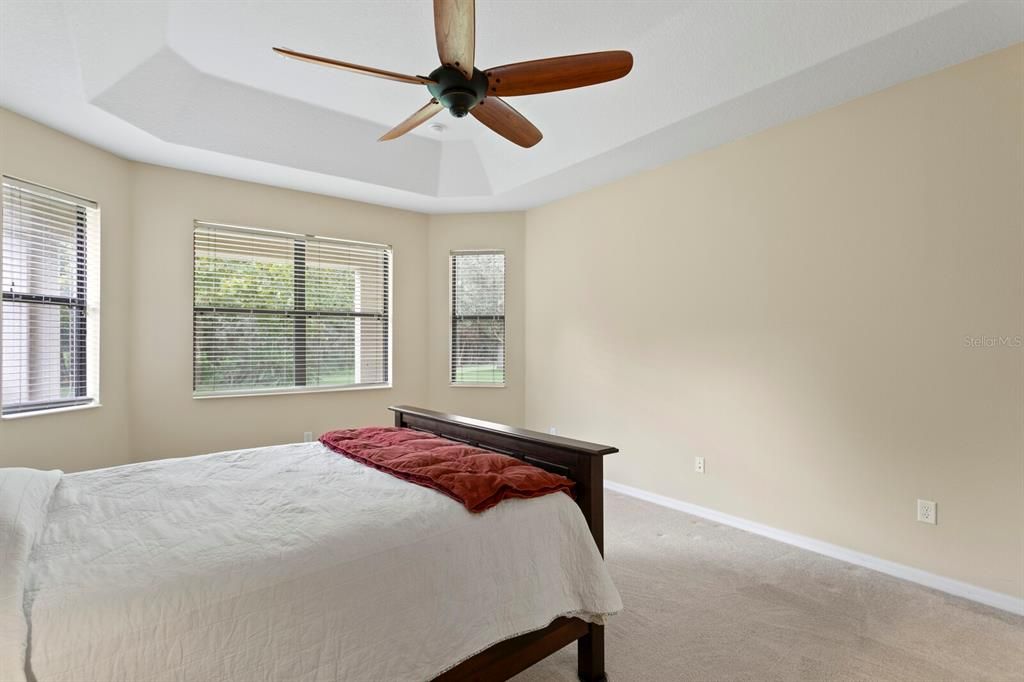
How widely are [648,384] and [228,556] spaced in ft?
11.4

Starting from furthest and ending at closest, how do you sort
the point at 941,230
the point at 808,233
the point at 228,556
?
the point at 808,233
the point at 941,230
the point at 228,556

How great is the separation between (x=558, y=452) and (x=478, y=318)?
3.53 m

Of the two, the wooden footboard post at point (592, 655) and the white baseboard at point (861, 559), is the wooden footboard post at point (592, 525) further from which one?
the white baseboard at point (861, 559)

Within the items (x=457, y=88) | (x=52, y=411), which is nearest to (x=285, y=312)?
(x=52, y=411)

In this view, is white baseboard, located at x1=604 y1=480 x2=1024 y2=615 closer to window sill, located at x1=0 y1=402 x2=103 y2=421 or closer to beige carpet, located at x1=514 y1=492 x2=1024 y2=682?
beige carpet, located at x1=514 y1=492 x2=1024 y2=682

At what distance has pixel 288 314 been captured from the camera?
15.4ft

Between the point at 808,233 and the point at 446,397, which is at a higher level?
the point at 808,233

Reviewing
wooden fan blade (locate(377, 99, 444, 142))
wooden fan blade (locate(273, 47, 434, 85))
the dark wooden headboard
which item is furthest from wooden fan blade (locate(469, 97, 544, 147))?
the dark wooden headboard

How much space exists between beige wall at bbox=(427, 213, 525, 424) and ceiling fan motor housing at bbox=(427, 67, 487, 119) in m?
3.37

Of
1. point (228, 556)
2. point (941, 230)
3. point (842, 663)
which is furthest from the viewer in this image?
point (941, 230)

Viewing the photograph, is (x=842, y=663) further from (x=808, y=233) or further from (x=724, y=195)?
(x=724, y=195)

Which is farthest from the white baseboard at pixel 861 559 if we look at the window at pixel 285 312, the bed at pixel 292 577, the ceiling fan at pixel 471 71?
the window at pixel 285 312

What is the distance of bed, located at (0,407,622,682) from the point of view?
1.15 meters

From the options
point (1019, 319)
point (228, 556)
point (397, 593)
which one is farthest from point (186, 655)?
point (1019, 319)
